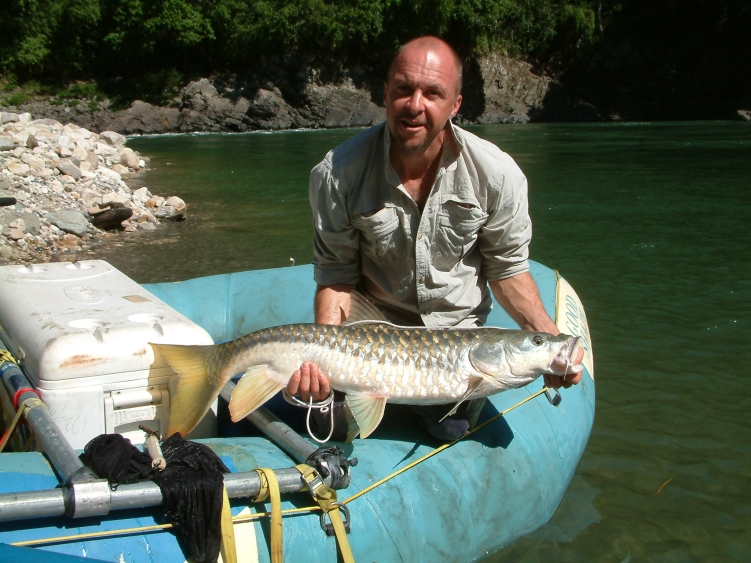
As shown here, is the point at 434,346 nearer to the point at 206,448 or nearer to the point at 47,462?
the point at 206,448

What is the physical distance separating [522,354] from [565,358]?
0.55 ft

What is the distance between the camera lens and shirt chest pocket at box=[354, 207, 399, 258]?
140 inches

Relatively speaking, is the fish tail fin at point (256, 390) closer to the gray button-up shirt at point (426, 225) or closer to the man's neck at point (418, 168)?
the gray button-up shirt at point (426, 225)

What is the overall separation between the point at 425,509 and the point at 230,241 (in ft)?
27.3

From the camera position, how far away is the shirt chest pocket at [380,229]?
3561 millimetres

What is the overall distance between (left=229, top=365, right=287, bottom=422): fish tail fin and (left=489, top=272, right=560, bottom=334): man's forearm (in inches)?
48.3

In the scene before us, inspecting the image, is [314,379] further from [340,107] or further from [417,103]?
[340,107]

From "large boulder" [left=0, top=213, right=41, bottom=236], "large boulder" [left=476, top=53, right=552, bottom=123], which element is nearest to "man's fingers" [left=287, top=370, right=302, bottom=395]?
"large boulder" [left=0, top=213, right=41, bottom=236]

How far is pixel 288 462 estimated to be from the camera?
9.88 ft

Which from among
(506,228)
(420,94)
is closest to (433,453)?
(506,228)

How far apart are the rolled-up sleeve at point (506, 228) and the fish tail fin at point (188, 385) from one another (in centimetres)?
144

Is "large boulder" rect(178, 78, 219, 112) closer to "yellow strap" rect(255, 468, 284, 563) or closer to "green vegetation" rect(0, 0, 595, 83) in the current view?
"green vegetation" rect(0, 0, 595, 83)

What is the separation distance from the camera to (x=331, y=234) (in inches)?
145

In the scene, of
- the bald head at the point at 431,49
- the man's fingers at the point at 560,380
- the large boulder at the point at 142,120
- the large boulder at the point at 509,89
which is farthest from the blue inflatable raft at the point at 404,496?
the large boulder at the point at 509,89
